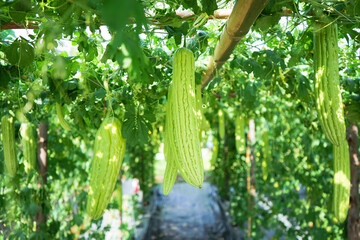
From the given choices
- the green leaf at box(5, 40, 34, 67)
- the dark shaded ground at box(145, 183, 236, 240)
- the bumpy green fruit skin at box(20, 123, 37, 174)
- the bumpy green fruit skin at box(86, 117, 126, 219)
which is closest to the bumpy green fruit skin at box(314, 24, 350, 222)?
the bumpy green fruit skin at box(86, 117, 126, 219)

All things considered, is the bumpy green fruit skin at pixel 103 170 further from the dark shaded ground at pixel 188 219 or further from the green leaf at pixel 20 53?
the dark shaded ground at pixel 188 219

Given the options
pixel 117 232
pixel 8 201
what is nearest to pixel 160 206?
pixel 117 232

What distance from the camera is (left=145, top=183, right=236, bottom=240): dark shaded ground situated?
288 inches

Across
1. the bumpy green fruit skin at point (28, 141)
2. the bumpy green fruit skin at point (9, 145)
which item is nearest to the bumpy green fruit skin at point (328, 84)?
the bumpy green fruit skin at point (9, 145)

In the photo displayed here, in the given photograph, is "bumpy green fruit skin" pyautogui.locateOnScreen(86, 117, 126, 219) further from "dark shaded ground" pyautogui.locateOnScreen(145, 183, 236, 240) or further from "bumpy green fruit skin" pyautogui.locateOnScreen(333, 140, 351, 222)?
"dark shaded ground" pyautogui.locateOnScreen(145, 183, 236, 240)

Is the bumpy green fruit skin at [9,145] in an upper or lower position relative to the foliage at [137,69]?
lower

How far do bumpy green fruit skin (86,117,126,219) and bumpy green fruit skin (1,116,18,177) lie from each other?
1052 mm

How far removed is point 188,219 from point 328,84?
7694mm

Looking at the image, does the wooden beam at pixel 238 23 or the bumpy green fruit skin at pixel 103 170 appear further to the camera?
the bumpy green fruit skin at pixel 103 170

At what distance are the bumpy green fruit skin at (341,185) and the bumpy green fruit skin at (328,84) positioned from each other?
40.3 inches

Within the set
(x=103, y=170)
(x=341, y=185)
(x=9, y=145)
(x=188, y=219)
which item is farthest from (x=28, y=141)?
(x=188, y=219)

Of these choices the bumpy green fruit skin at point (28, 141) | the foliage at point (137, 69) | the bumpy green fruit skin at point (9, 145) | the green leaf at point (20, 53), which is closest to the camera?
the foliage at point (137, 69)

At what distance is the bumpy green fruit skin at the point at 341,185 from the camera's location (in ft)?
7.75

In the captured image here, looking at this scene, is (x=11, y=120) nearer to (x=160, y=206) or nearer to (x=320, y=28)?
(x=320, y=28)
